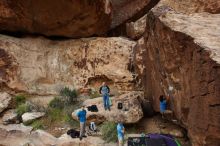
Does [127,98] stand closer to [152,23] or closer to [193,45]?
[152,23]

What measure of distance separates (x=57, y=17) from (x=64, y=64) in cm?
206

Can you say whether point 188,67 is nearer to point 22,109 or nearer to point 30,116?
point 30,116

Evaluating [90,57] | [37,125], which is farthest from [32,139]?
[90,57]

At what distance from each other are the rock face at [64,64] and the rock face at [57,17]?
0.55m

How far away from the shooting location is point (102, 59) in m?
16.4

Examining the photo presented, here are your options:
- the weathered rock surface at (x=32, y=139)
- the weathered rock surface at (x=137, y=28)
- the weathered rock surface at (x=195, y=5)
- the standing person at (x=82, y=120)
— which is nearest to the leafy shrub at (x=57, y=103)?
the weathered rock surface at (x=32, y=139)

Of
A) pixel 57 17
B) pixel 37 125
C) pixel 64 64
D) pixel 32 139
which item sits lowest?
pixel 32 139

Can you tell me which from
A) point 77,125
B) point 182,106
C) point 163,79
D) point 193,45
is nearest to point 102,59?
point 77,125

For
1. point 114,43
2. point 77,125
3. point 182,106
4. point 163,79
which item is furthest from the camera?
point 114,43

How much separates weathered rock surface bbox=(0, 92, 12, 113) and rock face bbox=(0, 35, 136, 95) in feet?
1.51

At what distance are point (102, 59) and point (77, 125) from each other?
3.77m

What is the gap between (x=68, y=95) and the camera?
1509 centimetres

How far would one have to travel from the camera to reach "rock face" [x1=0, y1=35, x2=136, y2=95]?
52.3ft

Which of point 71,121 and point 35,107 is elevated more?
point 35,107
